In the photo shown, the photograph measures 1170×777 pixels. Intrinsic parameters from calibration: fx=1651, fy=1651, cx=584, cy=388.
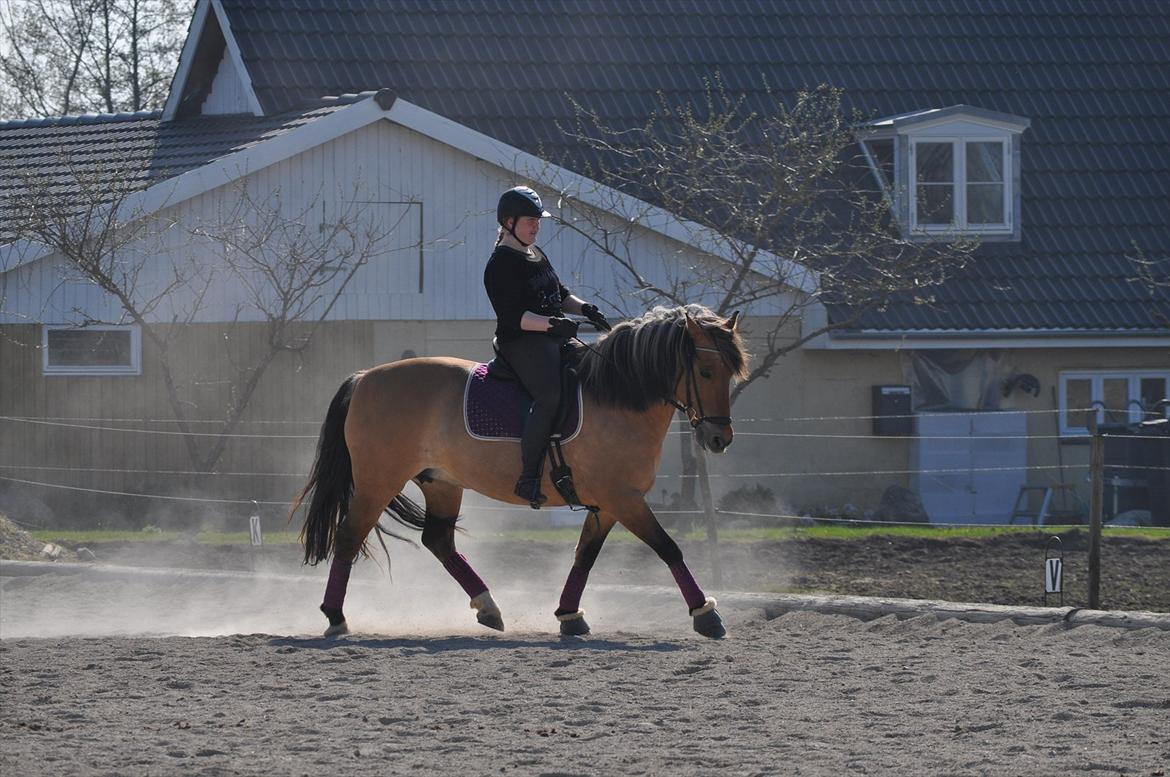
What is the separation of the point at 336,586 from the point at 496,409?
142cm

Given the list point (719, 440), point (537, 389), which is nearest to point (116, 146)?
point (537, 389)

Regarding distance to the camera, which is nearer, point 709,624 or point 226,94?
point 709,624

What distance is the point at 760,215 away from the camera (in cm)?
1383

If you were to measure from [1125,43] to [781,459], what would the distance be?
8.66 m

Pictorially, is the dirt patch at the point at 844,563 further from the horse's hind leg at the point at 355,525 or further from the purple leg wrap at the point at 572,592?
the horse's hind leg at the point at 355,525

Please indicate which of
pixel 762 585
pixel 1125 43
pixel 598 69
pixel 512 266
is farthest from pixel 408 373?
pixel 1125 43

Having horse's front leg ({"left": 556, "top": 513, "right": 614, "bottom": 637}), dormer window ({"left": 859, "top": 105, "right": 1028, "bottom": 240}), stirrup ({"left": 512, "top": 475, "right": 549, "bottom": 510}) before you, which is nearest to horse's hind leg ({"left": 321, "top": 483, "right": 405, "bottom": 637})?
stirrup ({"left": 512, "top": 475, "right": 549, "bottom": 510})

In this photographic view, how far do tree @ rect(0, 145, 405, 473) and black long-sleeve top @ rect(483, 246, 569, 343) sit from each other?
23.0 ft

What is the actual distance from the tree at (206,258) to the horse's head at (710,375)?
25.3ft

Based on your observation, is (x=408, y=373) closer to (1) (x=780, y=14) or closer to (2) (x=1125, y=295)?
(2) (x=1125, y=295)

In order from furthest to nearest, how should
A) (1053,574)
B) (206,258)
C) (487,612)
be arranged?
(206,258) < (1053,574) < (487,612)

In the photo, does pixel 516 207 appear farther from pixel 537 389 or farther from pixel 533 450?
pixel 533 450

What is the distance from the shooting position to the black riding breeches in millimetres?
9086

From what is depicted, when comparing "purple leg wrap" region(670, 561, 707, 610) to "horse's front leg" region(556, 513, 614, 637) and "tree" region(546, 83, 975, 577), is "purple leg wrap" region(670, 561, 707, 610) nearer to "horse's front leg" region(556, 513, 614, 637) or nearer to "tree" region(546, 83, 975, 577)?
"horse's front leg" region(556, 513, 614, 637)
